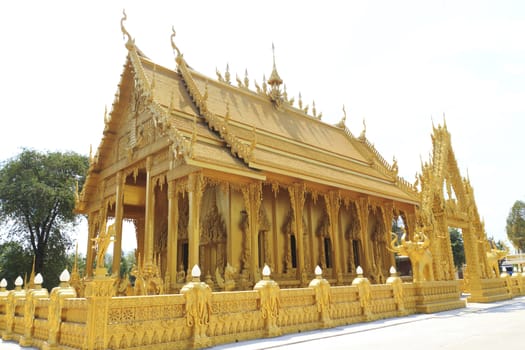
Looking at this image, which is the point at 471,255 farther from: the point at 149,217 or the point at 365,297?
the point at 149,217

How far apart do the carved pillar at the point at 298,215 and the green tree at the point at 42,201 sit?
15047 millimetres

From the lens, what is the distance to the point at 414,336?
6.62 metres

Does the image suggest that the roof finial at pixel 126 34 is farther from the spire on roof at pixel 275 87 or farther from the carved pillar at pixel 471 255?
the carved pillar at pixel 471 255

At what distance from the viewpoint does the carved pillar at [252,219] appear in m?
11.9

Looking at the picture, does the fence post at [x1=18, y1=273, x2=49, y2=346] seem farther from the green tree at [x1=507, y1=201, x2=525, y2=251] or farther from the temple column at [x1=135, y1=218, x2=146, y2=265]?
the green tree at [x1=507, y1=201, x2=525, y2=251]

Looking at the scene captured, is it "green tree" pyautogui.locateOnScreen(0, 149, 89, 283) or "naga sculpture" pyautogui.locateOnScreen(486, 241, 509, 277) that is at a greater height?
"green tree" pyautogui.locateOnScreen(0, 149, 89, 283)

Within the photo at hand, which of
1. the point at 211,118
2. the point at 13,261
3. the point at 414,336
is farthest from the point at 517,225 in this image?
the point at 13,261

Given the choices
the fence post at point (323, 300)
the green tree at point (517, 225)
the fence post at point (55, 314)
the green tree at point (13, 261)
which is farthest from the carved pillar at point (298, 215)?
the green tree at point (517, 225)

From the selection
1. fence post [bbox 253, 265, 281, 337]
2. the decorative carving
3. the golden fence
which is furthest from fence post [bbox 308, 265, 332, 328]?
the decorative carving

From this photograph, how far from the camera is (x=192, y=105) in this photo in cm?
1393

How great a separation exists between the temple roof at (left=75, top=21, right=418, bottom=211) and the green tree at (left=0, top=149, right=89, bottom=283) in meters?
8.27

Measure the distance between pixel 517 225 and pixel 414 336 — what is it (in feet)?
144

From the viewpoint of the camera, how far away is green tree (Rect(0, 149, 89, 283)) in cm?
2216

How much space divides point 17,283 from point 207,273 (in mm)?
5544
